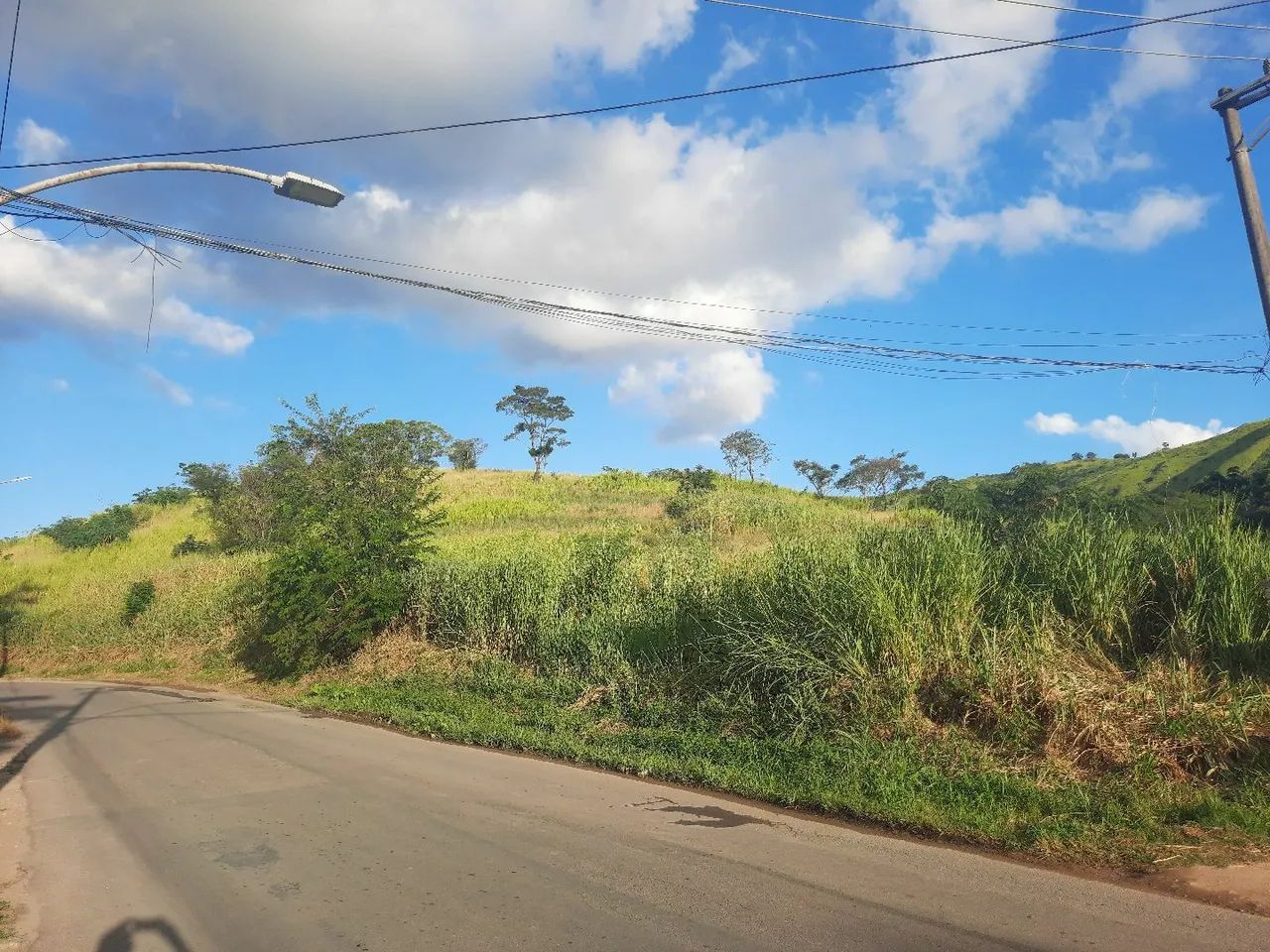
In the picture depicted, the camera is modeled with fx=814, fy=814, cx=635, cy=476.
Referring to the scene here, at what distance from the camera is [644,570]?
1488 centimetres

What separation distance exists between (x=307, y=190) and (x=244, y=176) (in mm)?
661

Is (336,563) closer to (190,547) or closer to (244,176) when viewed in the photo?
(244,176)

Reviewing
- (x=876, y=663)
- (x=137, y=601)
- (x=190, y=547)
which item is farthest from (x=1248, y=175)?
(x=190, y=547)

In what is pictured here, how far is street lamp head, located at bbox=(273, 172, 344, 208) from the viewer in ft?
30.6

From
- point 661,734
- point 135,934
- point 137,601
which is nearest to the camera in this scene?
point 135,934

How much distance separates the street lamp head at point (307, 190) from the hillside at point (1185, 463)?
1727 inches

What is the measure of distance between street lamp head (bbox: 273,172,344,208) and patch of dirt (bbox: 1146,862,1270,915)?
10024 mm

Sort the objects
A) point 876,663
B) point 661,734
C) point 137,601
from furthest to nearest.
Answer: point 137,601, point 661,734, point 876,663

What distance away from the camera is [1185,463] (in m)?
54.9

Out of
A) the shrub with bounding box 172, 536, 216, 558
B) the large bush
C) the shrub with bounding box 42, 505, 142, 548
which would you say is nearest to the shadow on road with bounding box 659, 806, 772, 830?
the large bush

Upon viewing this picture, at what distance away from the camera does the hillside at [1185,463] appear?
163 feet

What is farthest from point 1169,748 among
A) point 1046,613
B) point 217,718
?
point 217,718

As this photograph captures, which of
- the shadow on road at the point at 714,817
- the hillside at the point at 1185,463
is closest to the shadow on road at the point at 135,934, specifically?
the shadow on road at the point at 714,817

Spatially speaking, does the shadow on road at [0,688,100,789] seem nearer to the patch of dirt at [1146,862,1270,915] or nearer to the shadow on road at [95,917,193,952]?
the shadow on road at [95,917,193,952]
